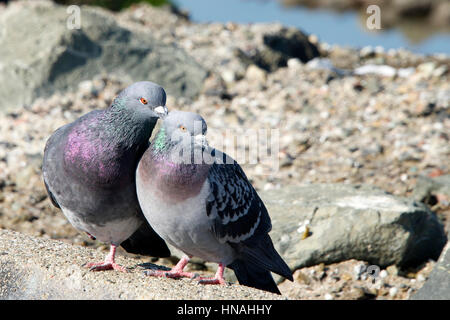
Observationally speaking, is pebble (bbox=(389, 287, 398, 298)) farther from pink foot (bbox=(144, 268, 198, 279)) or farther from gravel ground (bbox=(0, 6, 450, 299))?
pink foot (bbox=(144, 268, 198, 279))

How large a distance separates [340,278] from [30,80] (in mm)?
5169

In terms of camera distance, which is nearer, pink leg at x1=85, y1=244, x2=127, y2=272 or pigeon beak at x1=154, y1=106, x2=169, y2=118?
pigeon beak at x1=154, y1=106, x2=169, y2=118

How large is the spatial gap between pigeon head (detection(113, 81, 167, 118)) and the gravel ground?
221cm

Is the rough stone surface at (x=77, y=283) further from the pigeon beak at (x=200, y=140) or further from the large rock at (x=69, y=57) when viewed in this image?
the large rock at (x=69, y=57)

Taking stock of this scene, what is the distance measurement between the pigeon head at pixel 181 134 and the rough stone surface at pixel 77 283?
0.78 m

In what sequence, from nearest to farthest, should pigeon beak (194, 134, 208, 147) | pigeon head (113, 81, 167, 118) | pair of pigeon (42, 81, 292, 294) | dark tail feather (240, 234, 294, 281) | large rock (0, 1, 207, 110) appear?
1. pigeon beak (194, 134, 208, 147)
2. pair of pigeon (42, 81, 292, 294)
3. pigeon head (113, 81, 167, 118)
4. dark tail feather (240, 234, 294, 281)
5. large rock (0, 1, 207, 110)

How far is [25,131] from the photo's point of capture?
26.2 ft

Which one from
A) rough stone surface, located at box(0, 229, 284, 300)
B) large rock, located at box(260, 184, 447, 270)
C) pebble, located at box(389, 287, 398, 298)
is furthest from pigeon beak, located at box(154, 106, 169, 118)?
pebble, located at box(389, 287, 398, 298)

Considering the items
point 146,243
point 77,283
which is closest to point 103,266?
point 77,283

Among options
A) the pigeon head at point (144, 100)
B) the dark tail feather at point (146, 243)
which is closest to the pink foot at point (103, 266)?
the dark tail feather at point (146, 243)

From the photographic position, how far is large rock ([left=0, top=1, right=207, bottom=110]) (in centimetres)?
871

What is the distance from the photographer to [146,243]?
4523 mm

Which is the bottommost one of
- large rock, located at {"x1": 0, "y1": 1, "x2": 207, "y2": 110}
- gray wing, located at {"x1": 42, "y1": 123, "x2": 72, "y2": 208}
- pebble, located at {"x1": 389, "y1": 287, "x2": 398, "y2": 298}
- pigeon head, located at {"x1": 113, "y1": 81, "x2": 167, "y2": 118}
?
pebble, located at {"x1": 389, "y1": 287, "x2": 398, "y2": 298}
